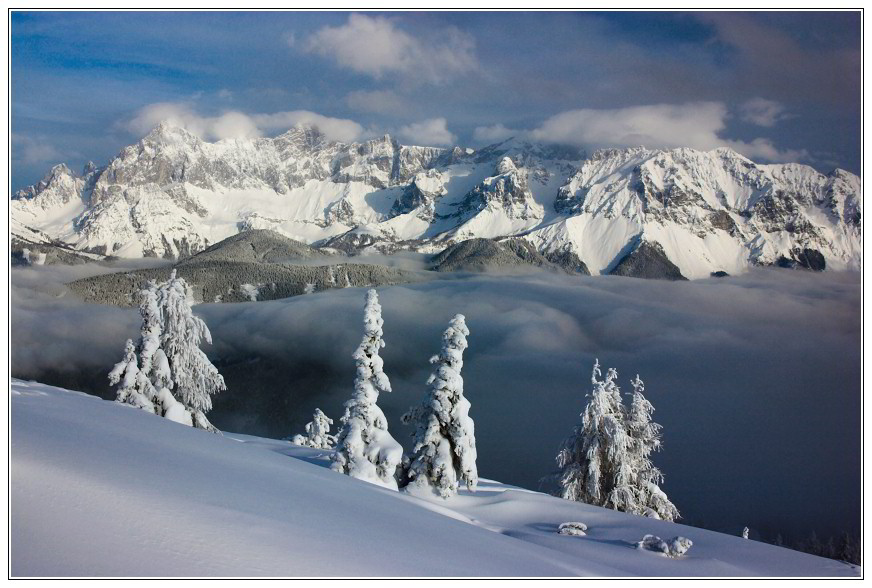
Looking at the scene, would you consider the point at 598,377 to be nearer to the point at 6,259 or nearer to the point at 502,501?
the point at 502,501

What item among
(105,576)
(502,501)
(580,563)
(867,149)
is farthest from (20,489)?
(867,149)

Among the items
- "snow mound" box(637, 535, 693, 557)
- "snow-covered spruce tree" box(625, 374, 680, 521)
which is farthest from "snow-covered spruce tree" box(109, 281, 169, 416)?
"snow-covered spruce tree" box(625, 374, 680, 521)

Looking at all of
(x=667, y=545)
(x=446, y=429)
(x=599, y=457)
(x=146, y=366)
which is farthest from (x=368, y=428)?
(x=599, y=457)

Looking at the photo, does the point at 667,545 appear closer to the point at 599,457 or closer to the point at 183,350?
the point at 599,457

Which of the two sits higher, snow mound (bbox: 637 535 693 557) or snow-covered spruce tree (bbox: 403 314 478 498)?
snow-covered spruce tree (bbox: 403 314 478 498)

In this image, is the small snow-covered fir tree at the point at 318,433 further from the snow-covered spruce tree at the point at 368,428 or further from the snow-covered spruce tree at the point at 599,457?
the snow-covered spruce tree at the point at 368,428

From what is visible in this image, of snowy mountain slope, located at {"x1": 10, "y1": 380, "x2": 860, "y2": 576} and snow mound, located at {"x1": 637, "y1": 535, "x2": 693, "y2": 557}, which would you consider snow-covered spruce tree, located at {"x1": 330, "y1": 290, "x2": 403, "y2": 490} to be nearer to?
snowy mountain slope, located at {"x1": 10, "y1": 380, "x2": 860, "y2": 576}

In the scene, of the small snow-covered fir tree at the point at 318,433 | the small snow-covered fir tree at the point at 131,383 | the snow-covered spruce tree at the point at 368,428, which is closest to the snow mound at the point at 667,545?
the snow-covered spruce tree at the point at 368,428
